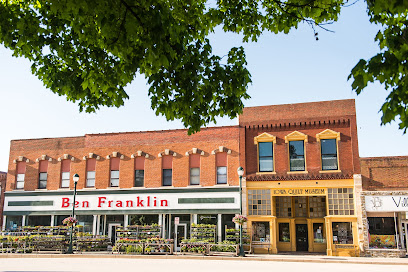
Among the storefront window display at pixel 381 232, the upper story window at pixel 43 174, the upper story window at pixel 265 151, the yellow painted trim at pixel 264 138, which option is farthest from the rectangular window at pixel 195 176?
the upper story window at pixel 43 174

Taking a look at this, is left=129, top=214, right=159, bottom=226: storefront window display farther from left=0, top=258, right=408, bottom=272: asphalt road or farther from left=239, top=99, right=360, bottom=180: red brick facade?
left=0, top=258, right=408, bottom=272: asphalt road

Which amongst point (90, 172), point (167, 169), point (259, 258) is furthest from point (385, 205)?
point (90, 172)

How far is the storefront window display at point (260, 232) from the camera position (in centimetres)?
2745

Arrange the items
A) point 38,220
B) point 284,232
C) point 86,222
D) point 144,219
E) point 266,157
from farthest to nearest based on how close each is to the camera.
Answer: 1. point 38,220
2. point 86,222
3. point 144,219
4. point 284,232
5. point 266,157

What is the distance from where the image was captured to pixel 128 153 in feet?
104

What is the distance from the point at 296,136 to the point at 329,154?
246 centimetres

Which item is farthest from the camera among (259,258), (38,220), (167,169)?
(38,220)

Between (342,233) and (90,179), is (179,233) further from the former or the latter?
(342,233)

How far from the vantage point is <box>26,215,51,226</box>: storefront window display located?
1287 inches

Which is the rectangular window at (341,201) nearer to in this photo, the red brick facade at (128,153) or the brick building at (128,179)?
the brick building at (128,179)

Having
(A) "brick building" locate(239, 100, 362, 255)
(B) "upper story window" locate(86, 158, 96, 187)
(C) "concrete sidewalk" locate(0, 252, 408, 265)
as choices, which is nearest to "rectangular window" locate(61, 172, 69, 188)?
(B) "upper story window" locate(86, 158, 96, 187)

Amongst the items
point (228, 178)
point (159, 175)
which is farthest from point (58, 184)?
point (228, 178)

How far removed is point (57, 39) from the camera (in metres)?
9.90

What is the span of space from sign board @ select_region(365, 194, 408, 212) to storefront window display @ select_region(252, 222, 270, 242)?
6503mm
